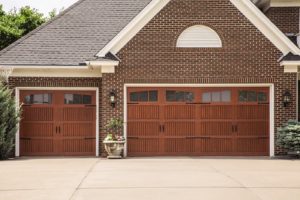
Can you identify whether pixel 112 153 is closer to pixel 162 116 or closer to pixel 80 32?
pixel 162 116

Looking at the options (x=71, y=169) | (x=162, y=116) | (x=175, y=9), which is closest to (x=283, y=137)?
(x=162, y=116)

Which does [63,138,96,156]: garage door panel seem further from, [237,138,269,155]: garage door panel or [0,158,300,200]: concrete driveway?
[237,138,269,155]: garage door panel

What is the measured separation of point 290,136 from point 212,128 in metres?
2.87

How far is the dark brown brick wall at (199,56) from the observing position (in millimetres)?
21359

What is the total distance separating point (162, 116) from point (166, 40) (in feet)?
8.94

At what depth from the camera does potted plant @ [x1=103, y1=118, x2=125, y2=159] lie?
2066 cm

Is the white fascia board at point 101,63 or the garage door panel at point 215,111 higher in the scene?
the white fascia board at point 101,63

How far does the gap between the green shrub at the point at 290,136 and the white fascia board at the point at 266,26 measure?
2565mm

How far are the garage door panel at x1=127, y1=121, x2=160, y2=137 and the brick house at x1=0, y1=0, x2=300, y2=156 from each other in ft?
0.12

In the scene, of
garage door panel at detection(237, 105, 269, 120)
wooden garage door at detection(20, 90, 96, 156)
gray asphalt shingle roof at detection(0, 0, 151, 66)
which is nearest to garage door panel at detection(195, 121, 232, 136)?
garage door panel at detection(237, 105, 269, 120)

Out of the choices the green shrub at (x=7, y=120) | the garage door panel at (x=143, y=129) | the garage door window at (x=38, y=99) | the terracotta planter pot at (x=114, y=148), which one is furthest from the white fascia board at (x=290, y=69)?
the green shrub at (x=7, y=120)

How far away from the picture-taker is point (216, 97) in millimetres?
21859

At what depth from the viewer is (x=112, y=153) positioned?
20734 millimetres

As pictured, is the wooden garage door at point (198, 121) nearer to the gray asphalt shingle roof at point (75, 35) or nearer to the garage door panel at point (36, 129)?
the gray asphalt shingle roof at point (75, 35)
